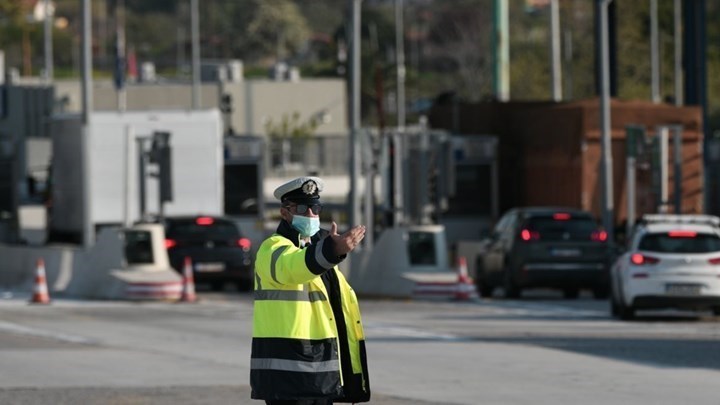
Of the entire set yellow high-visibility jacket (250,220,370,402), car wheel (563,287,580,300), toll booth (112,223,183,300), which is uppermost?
yellow high-visibility jacket (250,220,370,402)

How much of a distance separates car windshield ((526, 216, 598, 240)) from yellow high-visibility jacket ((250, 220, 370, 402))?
2294cm

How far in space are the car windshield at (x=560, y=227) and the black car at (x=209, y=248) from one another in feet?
18.6

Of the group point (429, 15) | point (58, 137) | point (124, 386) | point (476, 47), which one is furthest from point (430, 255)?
point (429, 15)

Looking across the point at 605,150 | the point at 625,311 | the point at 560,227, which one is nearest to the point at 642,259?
the point at 625,311

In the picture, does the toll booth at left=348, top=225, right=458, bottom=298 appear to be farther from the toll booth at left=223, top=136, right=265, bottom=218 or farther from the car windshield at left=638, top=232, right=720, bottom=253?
the toll booth at left=223, top=136, right=265, bottom=218

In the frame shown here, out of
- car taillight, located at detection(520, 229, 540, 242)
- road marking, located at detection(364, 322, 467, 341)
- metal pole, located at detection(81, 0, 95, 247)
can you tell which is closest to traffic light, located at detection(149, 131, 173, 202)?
metal pole, located at detection(81, 0, 95, 247)

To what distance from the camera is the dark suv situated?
33.0 m

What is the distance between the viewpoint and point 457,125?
51062 millimetres

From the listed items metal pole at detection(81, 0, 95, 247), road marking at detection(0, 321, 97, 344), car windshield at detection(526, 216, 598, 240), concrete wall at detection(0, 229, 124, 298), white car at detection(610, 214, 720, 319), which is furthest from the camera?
metal pole at detection(81, 0, 95, 247)

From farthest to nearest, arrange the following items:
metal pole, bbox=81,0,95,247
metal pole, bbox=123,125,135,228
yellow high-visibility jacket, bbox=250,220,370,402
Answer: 1. metal pole, bbox=81,0,95,247
2. metal pole, bbox=123,125,135,228
3. yellow high-visibility jacket, bbox=250,220,370,402

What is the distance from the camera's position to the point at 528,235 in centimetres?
3309

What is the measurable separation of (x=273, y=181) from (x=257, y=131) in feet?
72.1

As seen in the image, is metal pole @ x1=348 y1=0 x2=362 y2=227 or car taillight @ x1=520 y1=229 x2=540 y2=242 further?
metal pole @ x1=348 y1=0 x2=362 y2=227

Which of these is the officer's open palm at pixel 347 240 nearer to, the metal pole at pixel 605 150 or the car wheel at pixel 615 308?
the car wheel at pixel 615 308
